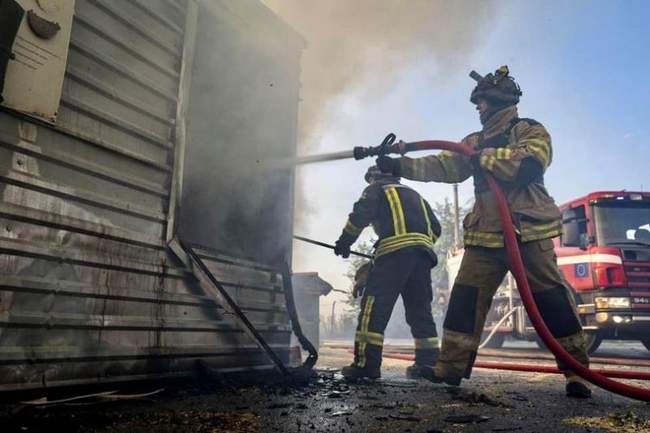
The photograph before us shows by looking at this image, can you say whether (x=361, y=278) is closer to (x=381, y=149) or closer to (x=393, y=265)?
(x=393, y=265)

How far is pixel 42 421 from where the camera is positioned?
1917 mm

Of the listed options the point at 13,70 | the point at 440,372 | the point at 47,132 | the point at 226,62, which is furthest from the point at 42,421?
the point at 226,62

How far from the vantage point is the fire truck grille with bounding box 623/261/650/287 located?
7.66m

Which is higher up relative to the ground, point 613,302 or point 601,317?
point 613,302

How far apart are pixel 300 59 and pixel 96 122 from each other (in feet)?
7.53

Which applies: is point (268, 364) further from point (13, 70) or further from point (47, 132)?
point (13, 70)

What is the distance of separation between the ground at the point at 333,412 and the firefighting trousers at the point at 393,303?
1.94 ft

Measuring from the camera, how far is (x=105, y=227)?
2.66 metres

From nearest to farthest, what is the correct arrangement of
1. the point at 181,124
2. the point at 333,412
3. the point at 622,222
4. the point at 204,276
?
the point at 333,412
the point at 204,276
the point at 181,124
the point at 622,222

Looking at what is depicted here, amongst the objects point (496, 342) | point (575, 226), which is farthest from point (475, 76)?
point (496, 342)

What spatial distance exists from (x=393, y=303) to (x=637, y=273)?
568 cm

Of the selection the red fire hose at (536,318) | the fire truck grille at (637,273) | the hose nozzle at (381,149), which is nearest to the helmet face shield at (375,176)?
the hose nozzle at (381,149)

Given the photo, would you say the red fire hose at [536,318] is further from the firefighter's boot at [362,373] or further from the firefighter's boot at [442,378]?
→ the firefighter's boot at [362,373]

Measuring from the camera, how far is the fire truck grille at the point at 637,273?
7664 millimetres
